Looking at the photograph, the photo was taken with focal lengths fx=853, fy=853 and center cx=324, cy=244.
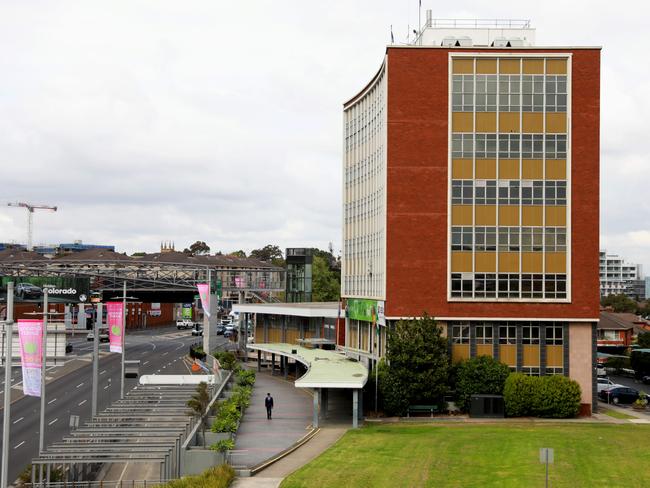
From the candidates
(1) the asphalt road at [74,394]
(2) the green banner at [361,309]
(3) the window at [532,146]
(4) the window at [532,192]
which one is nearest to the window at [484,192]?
(4) the window at [532,192]

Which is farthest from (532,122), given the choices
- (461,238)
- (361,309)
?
(361,309)

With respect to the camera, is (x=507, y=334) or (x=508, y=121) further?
(x=508, y=121)

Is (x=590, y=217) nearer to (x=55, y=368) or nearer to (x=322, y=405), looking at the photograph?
(x=322, y=405)

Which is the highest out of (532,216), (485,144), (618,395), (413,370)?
(485,144)

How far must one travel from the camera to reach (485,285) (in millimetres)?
59562

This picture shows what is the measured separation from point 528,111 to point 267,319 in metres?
45.4

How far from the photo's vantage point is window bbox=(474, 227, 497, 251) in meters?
59.8

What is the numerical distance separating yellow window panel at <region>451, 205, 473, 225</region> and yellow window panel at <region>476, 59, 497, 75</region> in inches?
376

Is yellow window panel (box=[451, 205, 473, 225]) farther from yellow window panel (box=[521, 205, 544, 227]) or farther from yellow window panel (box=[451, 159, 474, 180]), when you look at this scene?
yellow window panel (box=[521, 205, 544, 227])

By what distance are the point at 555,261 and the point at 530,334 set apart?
5423 mm

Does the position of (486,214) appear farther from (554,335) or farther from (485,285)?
(554,335)

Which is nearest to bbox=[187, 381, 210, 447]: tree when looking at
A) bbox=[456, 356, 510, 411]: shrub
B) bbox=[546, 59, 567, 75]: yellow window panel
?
bbox=[456, 356, 510, 411]: shrub

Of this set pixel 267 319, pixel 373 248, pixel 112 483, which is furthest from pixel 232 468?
pixel 267 319

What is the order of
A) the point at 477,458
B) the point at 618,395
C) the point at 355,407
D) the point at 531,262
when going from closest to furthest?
the point at 477,458 < the point at 355,407 < the point at 531,262 < the point at 618,395
